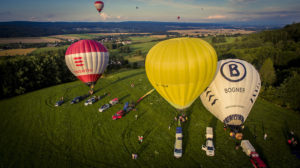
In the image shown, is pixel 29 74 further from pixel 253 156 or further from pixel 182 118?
pixel 253 156

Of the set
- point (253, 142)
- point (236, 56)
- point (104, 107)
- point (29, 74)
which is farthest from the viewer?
point (236, 56)

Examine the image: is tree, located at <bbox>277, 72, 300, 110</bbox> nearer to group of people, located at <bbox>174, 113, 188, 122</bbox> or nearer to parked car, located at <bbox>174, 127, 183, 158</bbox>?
group of people, located at <bbox>174, 113, 188, 122</bbox>

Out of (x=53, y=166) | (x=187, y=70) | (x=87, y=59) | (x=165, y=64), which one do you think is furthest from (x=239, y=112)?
(x=87, y=59)

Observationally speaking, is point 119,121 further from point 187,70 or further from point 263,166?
point 263,166

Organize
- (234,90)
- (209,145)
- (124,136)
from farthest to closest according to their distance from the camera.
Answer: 1. (124,136)
2. (209,145)
3. (234,90)

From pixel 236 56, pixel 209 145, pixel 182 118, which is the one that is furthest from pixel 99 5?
pixel 236 56

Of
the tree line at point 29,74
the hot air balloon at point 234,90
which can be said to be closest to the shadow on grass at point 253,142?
the hot air balloon at point 234,90
